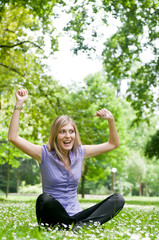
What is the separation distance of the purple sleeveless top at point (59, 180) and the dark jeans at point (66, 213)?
147 mm

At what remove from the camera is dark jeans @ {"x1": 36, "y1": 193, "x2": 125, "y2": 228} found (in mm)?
4703

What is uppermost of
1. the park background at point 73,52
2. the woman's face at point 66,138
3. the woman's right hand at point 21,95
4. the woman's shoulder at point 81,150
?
the park background at point 73,52

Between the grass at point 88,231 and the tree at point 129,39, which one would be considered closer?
the grass at point 88,231

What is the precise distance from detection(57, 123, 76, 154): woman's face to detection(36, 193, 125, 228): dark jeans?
0.79 m

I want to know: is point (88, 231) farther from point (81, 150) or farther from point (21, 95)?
point (21, 95)

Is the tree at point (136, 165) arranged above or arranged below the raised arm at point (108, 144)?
below

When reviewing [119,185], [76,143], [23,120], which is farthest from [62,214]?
[119,185]

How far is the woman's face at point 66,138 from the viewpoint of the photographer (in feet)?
16.9

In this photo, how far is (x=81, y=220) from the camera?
5.11 meters

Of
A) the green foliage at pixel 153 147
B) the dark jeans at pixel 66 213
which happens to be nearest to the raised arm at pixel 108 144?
the dark jeans at pixel 66 213

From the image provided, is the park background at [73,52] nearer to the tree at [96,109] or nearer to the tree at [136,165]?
the tree at [96,109]

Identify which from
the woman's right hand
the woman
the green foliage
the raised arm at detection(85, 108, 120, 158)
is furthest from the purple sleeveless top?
the green foliage

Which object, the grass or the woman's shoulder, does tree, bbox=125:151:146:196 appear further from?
the woman's shoulder

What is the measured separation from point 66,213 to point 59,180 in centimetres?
48
